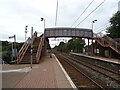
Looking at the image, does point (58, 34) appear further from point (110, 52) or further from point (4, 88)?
point (4, 88)

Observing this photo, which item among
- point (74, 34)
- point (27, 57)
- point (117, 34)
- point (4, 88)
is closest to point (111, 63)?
point (27, 57)

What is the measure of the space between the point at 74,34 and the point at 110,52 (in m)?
11.4

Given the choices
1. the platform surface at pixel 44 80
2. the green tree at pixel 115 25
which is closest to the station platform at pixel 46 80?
the platform surface at pixel 44 80

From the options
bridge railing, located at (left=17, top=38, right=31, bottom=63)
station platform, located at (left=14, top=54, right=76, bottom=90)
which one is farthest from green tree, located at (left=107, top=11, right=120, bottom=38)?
station platform, located at (left=14, top=54, right=76, bottom=90)

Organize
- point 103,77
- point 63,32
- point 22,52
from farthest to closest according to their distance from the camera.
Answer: point 63,32 → point 22,52 → point 103,77

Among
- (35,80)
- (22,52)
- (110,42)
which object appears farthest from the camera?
(110,42)

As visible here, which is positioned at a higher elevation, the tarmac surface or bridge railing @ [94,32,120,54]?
bridge railing @ [94,32,120,54]

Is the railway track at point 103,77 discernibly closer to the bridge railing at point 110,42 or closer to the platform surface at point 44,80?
the platform surface at point 44,80

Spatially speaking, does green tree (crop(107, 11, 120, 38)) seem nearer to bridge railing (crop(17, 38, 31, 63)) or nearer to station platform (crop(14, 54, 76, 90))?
bridge railing (crop(17, 38, 31, 63))

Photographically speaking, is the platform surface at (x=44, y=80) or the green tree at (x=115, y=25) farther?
the green tree at (x=115, y=25)

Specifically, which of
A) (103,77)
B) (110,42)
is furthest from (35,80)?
(110,42)

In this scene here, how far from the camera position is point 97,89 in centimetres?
880

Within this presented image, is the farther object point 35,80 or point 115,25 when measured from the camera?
point 115,25

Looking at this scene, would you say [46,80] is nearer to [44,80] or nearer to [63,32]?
[44,80]
